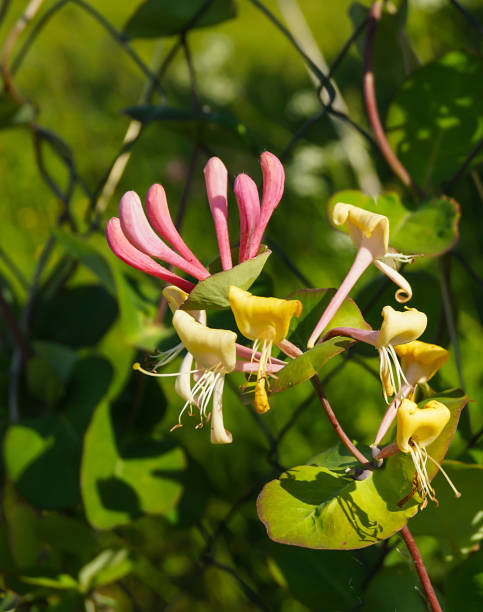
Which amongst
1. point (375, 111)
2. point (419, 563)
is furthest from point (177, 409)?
point (419, 563)

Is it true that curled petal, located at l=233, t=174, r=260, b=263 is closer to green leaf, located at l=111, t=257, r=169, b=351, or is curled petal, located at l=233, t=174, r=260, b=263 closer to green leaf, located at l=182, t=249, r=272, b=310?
green leaf, located at l=182, t=249, r=272, b=310

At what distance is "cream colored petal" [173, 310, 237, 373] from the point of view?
306 mm

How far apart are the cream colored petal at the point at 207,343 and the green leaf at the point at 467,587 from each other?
0.85 feet

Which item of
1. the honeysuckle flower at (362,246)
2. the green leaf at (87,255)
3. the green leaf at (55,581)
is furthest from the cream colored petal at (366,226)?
the green leaf at (55,581)

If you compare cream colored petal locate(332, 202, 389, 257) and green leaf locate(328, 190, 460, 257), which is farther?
green leaf locate(328, 190, 460, 257)

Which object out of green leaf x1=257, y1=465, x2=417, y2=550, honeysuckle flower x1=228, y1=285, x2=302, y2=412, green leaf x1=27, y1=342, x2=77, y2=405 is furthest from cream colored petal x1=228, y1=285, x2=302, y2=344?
green leaf x1=27, y1=342, x2=77, y2=405

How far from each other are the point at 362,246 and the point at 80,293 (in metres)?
0.53

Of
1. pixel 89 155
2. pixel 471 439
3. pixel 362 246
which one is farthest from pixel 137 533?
pixel 89 155

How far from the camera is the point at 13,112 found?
2.39 ft

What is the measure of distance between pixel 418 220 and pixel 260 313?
10.8 inches

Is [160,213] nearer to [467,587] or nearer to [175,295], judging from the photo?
[175,295]

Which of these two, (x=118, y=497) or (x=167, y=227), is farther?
(x=118, y=497)

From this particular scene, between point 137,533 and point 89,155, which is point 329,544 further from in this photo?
point 89,155

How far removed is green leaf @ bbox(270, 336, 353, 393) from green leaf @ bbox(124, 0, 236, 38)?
0.45 m
